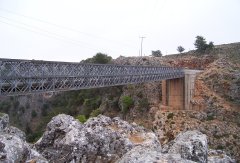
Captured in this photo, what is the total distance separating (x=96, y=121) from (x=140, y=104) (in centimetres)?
3895

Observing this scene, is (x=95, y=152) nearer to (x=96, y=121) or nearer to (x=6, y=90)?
(x=96, y=121)

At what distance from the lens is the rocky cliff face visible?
1166 cm

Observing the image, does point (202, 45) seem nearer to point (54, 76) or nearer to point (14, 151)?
point (54, 76)

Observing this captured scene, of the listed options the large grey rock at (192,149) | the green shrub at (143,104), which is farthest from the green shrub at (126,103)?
the large grey rock at (192,149)

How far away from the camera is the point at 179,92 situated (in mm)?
56719

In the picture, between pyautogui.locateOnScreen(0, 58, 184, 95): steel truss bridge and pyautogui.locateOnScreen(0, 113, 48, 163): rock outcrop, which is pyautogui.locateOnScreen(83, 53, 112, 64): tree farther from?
Answer: pyautogui.locateOnScreen(0, 113, 48, 163): rock outcrop

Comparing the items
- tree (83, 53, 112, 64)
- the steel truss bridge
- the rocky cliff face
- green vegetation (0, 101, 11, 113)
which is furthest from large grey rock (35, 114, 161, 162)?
green vegetation (0, 101, 11, 113)

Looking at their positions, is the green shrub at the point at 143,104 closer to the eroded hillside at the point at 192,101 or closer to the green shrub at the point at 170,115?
the eroded hillside at the point at 192,101

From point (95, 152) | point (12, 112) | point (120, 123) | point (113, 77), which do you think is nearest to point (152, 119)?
point (113, 77)

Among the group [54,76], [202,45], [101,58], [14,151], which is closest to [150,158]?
[14,151]

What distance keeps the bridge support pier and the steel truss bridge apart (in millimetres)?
15630

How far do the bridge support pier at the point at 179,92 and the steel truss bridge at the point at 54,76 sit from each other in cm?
1563

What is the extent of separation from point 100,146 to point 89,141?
597 mm

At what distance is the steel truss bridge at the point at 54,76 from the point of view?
942 inches
